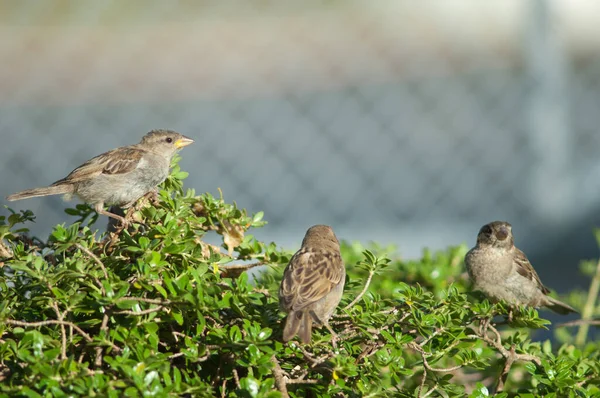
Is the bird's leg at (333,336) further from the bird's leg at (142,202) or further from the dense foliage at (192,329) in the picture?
the bird's leg at (142,202)

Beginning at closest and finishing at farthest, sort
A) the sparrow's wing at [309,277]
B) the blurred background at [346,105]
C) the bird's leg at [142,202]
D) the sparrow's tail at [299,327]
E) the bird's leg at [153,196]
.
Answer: the sparrow's tail at [299,327] < the sparrow's wing at [309,277] < the bird's leg at [142,202] < the bird's leg at [153,196] < the blurred background at [346,105]

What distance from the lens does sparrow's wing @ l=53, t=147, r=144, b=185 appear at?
409 cm

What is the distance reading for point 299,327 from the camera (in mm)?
2492

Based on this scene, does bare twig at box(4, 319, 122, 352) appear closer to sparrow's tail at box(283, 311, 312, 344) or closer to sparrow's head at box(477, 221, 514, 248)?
sparrow's tail at box(283, 311, 312, 344)

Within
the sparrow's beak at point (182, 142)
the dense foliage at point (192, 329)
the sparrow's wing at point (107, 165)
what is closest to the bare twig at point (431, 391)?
the dense foliage at point (192, 329)

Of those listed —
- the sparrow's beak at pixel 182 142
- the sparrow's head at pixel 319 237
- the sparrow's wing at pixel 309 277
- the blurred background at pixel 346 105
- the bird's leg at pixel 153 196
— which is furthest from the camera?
the blurred background at pixel 346 105

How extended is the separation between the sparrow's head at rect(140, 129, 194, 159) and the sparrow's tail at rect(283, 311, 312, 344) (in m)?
1.86

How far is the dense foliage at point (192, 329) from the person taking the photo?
2199 millimetres

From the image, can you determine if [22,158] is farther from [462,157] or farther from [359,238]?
[462,157]

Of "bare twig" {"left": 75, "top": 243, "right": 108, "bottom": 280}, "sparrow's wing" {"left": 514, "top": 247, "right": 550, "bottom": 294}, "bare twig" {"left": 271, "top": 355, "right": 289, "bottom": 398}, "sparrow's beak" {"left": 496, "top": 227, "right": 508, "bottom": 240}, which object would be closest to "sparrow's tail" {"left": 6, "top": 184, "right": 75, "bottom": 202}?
"bare twig" {"left": 75, "top": 243, "right": 108, "bottom": 280}

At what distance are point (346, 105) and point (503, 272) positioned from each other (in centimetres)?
324

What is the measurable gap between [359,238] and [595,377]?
3948mm

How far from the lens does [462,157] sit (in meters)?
7.25

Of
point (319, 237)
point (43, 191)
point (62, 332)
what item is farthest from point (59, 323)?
point (43, 191)
